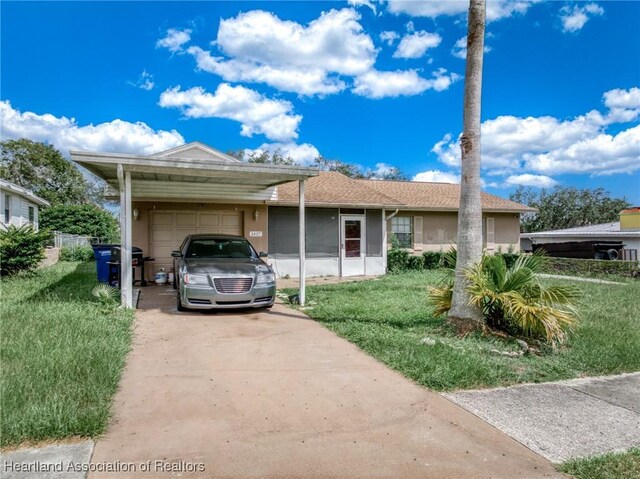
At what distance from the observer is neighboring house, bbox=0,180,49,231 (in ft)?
57.3

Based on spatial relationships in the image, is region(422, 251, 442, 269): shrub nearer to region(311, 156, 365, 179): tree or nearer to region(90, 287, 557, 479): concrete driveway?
region(90, 287, 557, 479): concrete driveway

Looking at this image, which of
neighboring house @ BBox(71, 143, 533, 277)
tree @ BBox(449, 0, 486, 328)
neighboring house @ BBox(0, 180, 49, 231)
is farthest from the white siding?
tree @ BBox(449, 0, 486, 328)

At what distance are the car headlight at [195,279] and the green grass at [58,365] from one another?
45.6 inches

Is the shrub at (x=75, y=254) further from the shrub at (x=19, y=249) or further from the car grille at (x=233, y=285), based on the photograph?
the car grille at (x=233, y=285)

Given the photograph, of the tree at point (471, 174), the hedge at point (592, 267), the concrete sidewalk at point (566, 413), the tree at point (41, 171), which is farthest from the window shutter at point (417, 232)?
the tree at point (41, 171)

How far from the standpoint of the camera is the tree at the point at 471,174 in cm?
626

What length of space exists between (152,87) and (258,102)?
7.12 meters

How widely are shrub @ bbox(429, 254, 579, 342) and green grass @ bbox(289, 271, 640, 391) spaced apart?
369mm

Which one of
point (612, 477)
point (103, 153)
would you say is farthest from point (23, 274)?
point (612, 477)

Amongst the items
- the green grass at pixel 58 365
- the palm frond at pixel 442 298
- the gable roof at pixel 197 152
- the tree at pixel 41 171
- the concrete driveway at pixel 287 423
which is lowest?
the concrete driveway at pixel 287 423

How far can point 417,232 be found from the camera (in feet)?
59.3

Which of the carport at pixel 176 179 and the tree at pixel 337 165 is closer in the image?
the carport at pixel 176 179

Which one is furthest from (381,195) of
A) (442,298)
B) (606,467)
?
(606,467)

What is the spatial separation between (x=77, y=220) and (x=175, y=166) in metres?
27.9
